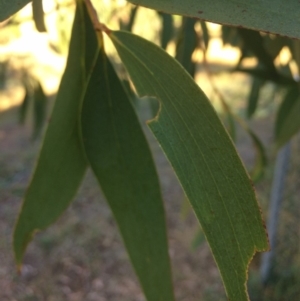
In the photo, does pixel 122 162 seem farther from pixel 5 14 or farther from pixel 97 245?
pixel 97 245

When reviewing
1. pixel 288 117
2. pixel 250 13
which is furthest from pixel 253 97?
pixel 250 13

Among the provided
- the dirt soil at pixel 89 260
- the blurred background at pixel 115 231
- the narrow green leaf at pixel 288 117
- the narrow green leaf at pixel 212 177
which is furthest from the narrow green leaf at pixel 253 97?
the narrow green leaf at pixel 212 177

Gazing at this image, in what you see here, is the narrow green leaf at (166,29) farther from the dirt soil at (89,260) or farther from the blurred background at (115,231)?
the dirt soil at (89,260)

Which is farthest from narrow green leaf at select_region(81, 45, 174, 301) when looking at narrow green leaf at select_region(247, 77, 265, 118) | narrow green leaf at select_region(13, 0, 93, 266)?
narrow green leaf at select_region(247, 77, 265, 118)

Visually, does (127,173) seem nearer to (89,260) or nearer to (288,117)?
(288,117)

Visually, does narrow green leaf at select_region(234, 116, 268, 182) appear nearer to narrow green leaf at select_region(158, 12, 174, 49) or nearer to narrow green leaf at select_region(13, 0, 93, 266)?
narrow green leaf at select_region(158, 12, 174, 49)

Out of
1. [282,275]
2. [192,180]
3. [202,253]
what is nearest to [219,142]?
[192,180]
